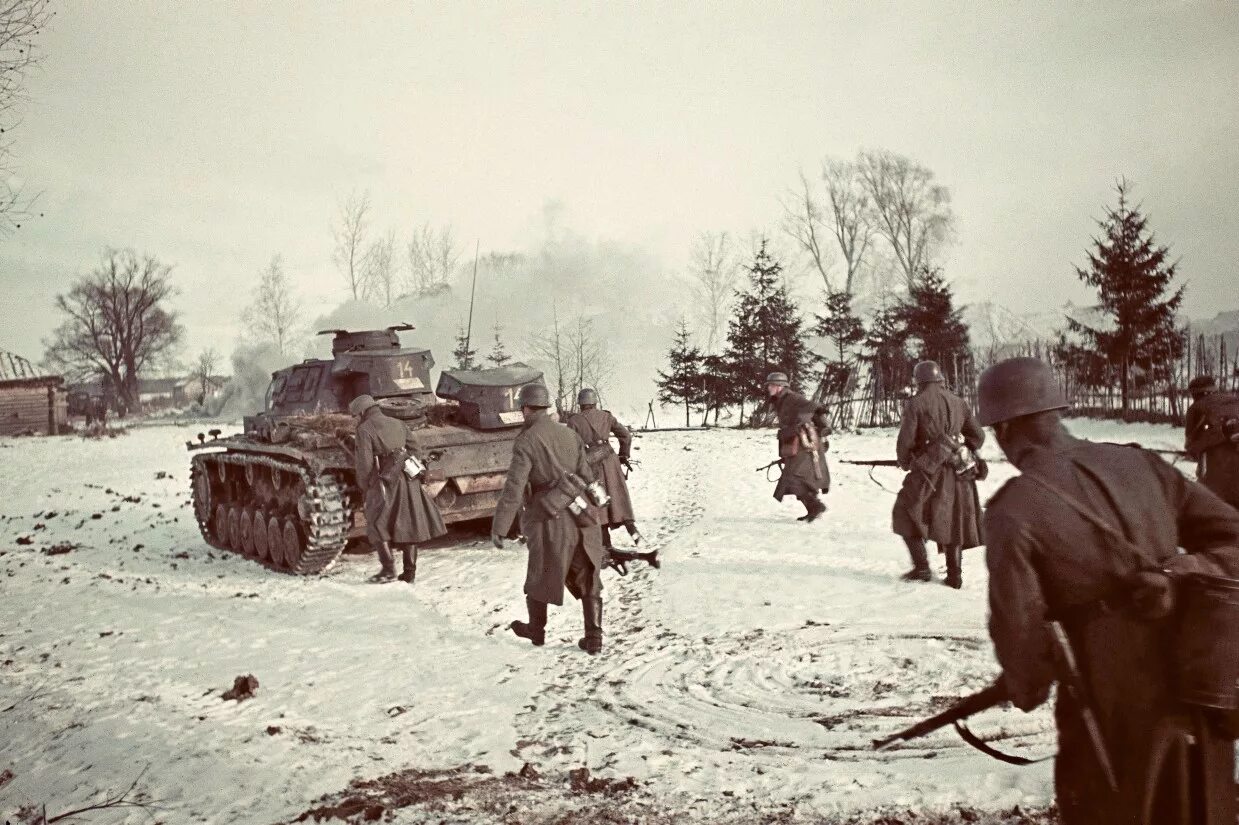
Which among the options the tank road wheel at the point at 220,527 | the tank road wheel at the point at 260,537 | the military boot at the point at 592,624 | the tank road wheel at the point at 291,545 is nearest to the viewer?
the military boot at the point at 592,624

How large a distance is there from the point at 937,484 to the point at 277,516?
781cm

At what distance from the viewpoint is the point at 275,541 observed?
1106 centimetres

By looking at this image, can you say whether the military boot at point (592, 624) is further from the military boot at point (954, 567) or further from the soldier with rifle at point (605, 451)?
the soldier with rifle at point (605, 451)

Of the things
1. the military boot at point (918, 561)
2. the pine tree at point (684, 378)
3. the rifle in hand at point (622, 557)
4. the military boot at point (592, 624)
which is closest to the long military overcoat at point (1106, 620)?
the military boot at point (592, 624)

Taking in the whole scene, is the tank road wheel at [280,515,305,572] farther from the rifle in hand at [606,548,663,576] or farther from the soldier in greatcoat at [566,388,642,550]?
the rifle in hand at [606,548,663,576]

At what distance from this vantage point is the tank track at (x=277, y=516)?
10039mm

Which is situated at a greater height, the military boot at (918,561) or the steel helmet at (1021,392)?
the steel helmet at (1021,392)

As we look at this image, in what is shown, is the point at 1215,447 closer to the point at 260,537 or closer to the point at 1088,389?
the point at 260,537

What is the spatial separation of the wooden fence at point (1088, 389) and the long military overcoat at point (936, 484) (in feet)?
45.2

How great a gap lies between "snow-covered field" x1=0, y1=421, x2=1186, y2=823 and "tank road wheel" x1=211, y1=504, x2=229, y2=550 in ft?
4.00

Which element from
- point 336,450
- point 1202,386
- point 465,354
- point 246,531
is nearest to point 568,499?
point 336,450

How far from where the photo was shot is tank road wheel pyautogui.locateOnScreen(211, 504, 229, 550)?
1267 centimetres

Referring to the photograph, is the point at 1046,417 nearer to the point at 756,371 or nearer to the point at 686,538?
the point at 686,538

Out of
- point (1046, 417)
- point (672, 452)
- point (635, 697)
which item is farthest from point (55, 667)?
point (672, 452)
